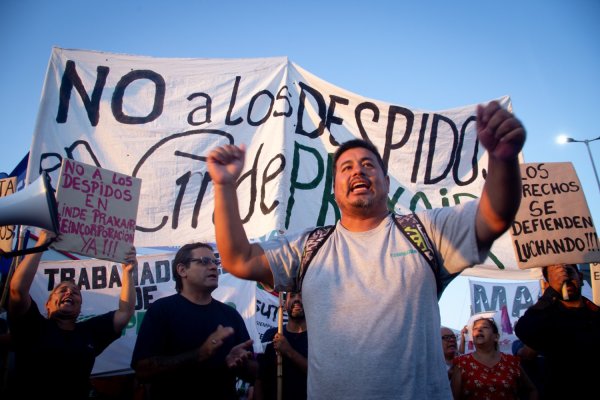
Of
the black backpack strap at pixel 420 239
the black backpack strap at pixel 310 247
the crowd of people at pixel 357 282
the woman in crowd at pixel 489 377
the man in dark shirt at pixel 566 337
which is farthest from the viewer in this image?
the woman in crowd at pixel 489 377

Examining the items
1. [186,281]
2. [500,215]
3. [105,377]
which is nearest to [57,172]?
[186,281]

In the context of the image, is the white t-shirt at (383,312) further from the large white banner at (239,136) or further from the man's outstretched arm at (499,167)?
the large white banner at (239,136)

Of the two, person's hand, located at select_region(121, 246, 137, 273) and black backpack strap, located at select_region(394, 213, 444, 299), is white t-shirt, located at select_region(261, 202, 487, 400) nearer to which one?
black backpack strap, located at select_region(394, 213, 444, 299)

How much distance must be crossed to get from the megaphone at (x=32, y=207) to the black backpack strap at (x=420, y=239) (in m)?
1.90

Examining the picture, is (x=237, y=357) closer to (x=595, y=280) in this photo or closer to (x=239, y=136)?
(x=239, y=136)

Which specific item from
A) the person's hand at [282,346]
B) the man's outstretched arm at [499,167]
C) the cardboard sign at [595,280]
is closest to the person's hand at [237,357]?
the person's hand at [282,346]

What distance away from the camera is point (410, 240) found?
1654mm

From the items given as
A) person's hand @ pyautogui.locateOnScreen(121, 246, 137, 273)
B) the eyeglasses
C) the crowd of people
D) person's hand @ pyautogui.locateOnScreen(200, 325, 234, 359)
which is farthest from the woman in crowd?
person's hand @ pyautogui.locateOnScreen(121, 246, 137, 273)

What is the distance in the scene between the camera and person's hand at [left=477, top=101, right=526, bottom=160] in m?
1.34

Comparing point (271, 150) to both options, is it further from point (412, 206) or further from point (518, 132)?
point (518, 132)

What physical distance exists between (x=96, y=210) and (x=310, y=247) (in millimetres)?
2619

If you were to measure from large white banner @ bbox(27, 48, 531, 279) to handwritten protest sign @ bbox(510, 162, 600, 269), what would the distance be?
37.7 inches

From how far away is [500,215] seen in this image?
1.45 metres

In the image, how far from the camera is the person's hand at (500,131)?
1.34 metres
